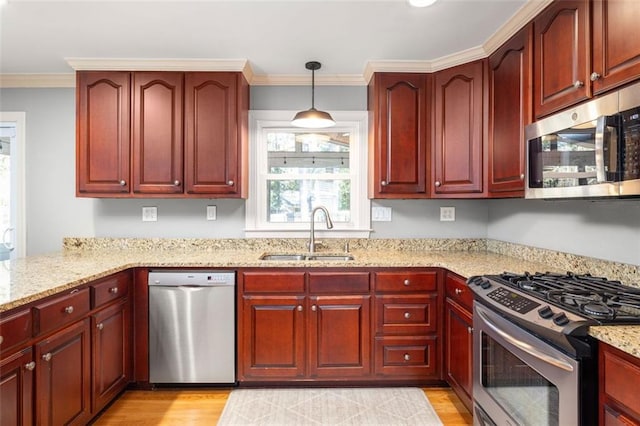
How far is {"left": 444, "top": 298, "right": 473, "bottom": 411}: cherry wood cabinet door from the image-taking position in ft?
6.55

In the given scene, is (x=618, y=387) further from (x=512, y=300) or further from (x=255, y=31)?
(x=255, y=31)

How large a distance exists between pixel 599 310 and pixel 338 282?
56.2 inches

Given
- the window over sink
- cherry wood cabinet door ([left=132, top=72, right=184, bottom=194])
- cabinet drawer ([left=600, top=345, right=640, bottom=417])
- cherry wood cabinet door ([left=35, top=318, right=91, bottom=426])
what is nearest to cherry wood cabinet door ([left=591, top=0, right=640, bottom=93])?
cabinet drawer ([left=600, top=345, right=640, bottom=417])

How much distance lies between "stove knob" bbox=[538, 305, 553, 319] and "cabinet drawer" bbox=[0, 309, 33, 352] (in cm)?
197

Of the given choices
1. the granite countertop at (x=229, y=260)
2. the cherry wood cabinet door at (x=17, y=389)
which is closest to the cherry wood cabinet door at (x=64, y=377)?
the cherry wood cabinet door at (x=17, y=389)

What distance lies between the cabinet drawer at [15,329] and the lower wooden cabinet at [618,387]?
2.08 metres

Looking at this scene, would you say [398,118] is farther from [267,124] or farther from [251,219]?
[251,219]

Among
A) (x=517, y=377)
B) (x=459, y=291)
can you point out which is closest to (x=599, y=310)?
(x=517, y=377)

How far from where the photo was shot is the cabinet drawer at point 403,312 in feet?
7.77

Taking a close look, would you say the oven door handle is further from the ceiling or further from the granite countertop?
the ceiling

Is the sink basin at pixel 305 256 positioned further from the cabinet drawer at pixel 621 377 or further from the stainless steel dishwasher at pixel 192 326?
the cabinet drawer at pixel 621 377

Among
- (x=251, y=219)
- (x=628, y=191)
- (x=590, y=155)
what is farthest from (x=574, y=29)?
(x=251, y=219)

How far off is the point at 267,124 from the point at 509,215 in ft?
6.65

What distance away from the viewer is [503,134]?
7.33 ft
